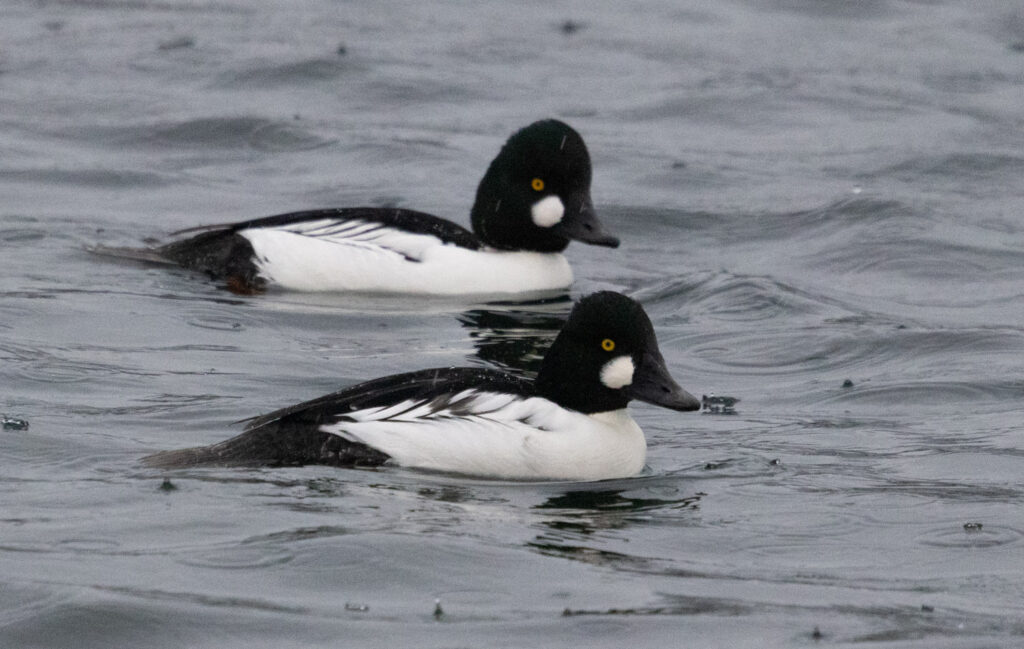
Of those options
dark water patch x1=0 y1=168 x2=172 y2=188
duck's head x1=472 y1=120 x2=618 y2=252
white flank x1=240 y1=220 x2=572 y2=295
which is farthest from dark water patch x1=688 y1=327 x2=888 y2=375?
dark water patch x1=0 y1=168 x2=172 y2=188

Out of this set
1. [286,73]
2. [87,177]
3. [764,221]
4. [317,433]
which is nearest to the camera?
[317,433]

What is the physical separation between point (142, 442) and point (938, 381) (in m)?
4.32

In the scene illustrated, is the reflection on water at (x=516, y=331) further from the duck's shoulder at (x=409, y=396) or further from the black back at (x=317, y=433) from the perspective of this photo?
the black back at (x=317, y=433)

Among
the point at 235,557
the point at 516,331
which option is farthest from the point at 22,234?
the point at 235,557

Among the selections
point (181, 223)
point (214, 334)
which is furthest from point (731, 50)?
point (214, 334)

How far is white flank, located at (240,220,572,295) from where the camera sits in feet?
39.5

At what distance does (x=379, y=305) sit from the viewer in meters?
11.8

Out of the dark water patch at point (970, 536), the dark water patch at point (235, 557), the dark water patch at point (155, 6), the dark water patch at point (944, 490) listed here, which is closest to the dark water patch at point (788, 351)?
the dark water patch at point (944, 490)

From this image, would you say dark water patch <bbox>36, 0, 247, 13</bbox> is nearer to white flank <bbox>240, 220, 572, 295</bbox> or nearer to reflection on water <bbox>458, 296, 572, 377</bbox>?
white flank <bbox>240, 220, 572, 295</bbox>

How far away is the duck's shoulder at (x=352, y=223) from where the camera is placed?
12.2 metres

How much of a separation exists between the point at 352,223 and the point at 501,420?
466cm

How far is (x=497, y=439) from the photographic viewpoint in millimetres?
7680

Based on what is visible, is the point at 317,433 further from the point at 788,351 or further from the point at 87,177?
the point at 87,177

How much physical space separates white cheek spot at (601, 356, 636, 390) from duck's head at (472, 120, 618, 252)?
4.30 meters
